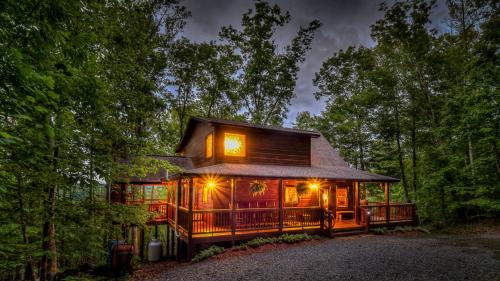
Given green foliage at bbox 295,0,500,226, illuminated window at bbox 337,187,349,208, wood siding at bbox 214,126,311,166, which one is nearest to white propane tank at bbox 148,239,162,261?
wood siding at bbox 214,126,311,166

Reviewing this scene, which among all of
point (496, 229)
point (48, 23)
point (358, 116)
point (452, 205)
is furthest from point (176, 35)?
point (496, 229)

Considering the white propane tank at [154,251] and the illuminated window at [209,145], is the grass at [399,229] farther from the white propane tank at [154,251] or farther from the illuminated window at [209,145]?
the white propane tank at [154,251]

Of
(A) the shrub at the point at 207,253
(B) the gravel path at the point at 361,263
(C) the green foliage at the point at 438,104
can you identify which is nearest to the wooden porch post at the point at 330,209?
(B) the gravel path at the point at 361,263

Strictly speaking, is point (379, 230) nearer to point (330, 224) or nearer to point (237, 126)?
point (330, 224)

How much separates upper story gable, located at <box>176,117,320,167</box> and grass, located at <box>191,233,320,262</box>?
4511 millimetres

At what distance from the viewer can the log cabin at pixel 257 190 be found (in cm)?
1134

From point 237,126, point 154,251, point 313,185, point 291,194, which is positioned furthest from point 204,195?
point 313,185

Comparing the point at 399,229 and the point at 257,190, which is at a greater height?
the point at 257,190

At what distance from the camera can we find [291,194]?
15.9 metres

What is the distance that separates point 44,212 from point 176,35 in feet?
67.0

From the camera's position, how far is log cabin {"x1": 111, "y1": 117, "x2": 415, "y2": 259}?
11336 mm

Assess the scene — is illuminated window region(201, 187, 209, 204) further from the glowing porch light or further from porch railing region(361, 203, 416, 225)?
porch railing region(361, 203, 416, 225)

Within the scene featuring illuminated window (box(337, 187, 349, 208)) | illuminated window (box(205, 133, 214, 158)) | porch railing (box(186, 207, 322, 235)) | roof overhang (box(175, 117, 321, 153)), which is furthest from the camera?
illuminated window (box(337, 187, 349, 208))

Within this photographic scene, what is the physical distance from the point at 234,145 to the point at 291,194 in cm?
507
